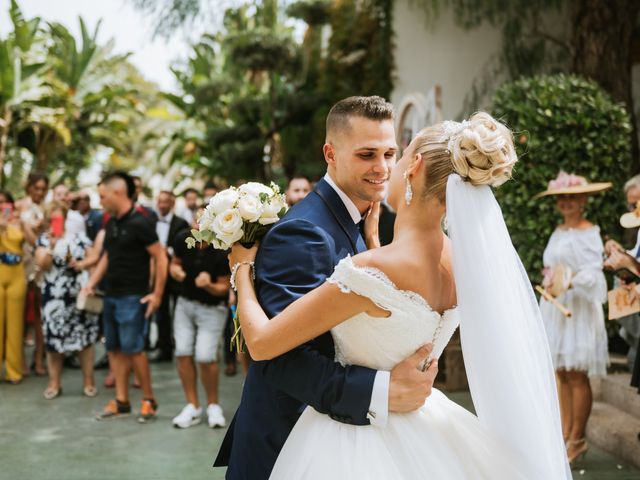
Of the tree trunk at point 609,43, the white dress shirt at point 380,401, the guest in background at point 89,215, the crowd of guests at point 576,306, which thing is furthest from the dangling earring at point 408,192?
the guest in background at point 89,215

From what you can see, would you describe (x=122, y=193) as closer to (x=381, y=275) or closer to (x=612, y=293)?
→ (x=612, y=293)

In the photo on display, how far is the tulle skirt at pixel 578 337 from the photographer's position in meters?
5.54

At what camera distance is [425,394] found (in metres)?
2.33

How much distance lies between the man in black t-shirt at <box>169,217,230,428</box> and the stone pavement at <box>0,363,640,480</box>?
20 cm

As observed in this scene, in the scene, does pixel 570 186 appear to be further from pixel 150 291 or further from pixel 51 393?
pixel 51 393

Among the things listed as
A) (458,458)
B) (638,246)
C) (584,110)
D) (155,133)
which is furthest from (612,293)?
(155,133)

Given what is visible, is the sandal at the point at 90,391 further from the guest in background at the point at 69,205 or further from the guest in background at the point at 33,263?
the guest in background at the point at 69,205

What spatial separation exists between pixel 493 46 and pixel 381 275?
32.3 ft

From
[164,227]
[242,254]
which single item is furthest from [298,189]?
[242,254]

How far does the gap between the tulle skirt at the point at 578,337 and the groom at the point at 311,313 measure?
325 centimetres

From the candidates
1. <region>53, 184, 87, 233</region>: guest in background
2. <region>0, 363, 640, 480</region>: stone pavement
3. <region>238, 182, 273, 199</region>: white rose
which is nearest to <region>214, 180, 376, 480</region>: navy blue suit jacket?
<region>238, 182, 273, 199</region>: white rose

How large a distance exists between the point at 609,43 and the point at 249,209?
727 cm

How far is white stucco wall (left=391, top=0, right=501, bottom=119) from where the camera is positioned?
11.4 metres

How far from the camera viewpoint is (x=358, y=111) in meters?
2.69
